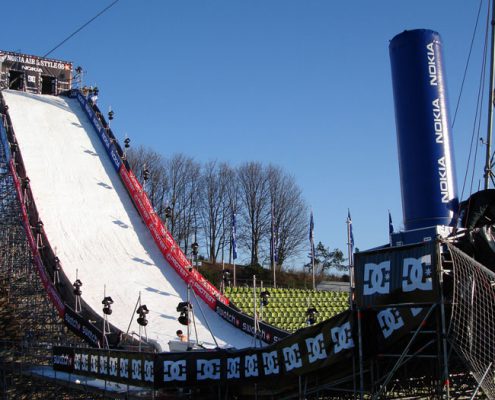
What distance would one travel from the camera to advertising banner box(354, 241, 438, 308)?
7.32 m

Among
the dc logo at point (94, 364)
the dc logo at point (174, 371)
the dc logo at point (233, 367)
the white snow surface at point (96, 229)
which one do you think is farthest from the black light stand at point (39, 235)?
the dc logo at point (233, 367)

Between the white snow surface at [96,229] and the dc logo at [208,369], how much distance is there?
8154mm

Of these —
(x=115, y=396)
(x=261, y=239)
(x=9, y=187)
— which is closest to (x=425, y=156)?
(x=115, y=396)

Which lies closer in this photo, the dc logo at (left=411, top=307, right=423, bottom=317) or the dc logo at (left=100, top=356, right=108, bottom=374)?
the dc logo at (left=411, top=307, right=423, bottom=317)

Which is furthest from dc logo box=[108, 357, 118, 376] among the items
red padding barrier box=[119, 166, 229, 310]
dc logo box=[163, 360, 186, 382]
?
red padding barrier box=[119, 166, 229, 310]

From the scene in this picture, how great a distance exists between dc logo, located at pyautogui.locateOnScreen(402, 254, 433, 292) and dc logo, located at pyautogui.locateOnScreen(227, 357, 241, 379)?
3360 millimetres

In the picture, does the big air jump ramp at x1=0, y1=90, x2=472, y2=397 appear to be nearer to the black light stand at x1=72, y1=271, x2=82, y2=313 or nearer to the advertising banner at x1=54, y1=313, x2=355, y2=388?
the advertising banner at x1=54, y1=313, x2=355, y2=388

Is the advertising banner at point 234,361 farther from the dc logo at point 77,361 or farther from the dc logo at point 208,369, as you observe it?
the dc logo at point 77,361

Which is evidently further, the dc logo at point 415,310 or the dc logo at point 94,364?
the dc logo at point 94,364

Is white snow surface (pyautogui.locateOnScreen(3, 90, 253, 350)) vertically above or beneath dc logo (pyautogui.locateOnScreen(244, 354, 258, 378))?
above

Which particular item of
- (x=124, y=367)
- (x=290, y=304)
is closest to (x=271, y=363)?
(x=124, y=367)

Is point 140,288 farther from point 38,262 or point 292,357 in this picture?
point 292,357

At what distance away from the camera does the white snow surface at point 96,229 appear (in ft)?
68.6

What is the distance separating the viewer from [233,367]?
394 inches
